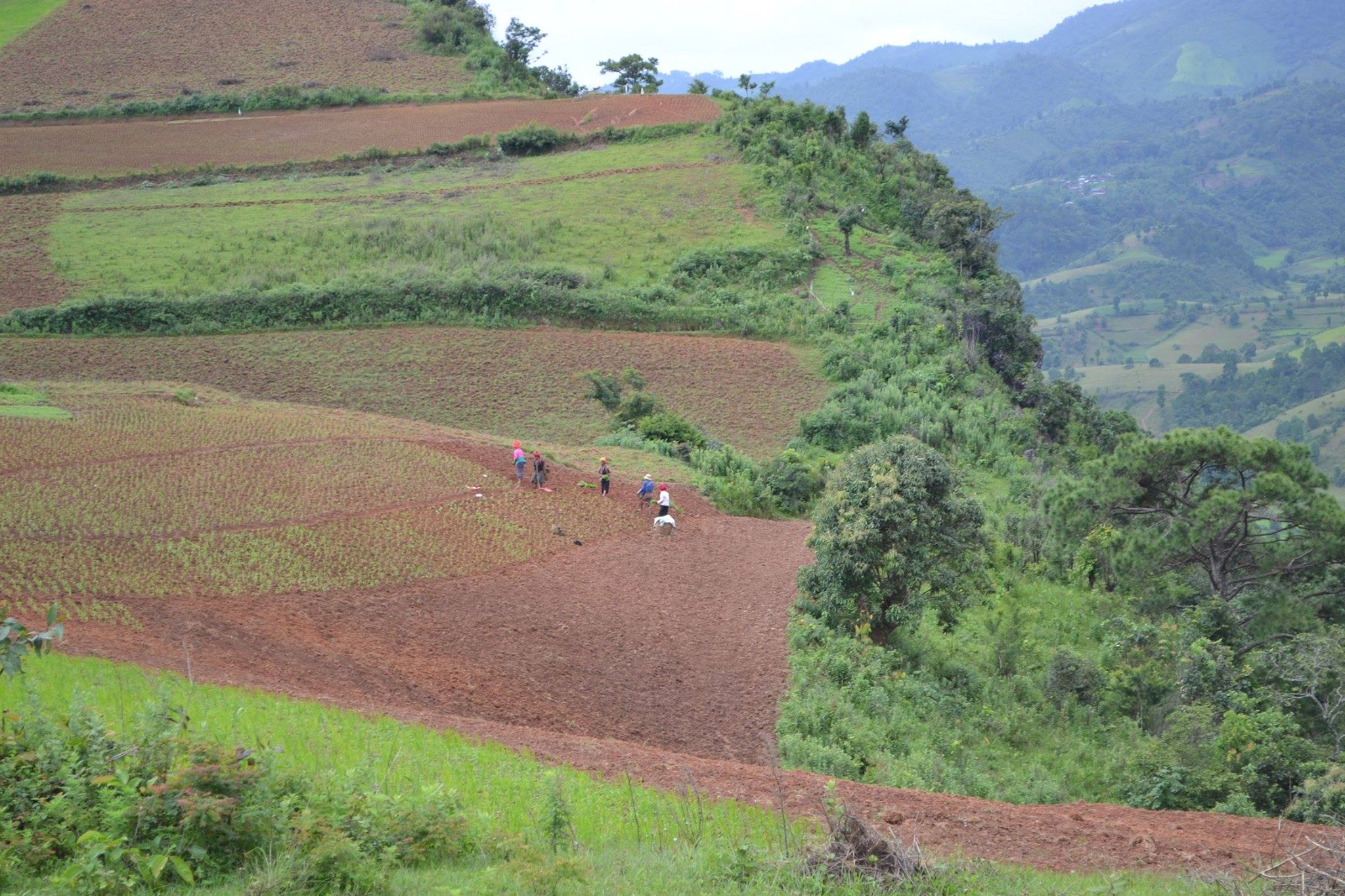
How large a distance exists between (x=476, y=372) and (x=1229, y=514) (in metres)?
23.8

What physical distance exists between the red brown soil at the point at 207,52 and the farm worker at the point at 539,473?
156 ft

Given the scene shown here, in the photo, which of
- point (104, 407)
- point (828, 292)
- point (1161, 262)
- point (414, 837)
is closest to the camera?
point (414, 837)

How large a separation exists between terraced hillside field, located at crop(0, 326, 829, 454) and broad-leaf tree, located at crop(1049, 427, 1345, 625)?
13.7m

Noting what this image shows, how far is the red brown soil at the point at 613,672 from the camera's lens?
32.2 ft

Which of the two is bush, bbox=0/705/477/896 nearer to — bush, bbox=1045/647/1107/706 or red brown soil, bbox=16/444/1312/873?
red brown soil, bbox=16/444/1312/873

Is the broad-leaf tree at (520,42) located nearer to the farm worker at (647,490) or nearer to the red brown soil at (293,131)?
the red brown soil at (293,131)

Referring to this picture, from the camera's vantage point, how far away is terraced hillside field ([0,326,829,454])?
111 feet

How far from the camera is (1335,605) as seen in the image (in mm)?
19688

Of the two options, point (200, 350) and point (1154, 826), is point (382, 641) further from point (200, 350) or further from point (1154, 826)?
point (200, 350)

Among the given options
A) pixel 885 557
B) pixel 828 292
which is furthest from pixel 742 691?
pixel 828 292

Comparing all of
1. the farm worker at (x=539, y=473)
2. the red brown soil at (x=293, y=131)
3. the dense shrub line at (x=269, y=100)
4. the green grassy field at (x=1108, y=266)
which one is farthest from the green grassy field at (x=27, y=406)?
the green grassy field at (x=1108, y=266)

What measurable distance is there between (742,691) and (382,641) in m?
5.17

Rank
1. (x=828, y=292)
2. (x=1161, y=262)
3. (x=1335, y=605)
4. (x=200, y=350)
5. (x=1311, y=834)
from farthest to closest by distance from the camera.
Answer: (x=1161, y=262) < (x=828, y=292) < (x=200, y=350) < (x=1335, y=605) < (x=1311, y=834)

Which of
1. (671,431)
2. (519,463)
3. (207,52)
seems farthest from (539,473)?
(207,52)
